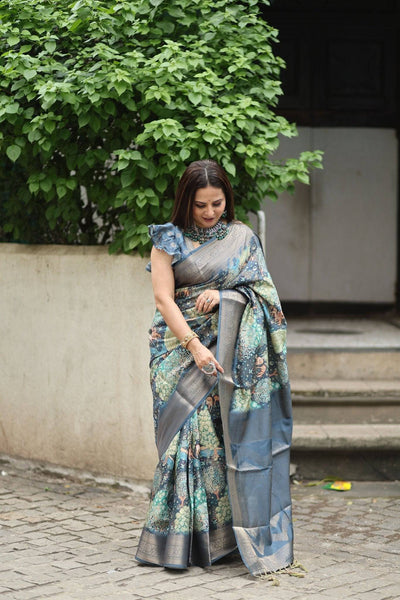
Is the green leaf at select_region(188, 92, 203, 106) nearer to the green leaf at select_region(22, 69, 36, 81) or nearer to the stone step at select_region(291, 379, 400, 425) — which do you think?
the green leaf at select_region(22, 69, 36, 81)

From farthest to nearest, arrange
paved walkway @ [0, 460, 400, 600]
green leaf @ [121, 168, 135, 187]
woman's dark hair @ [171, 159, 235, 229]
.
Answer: green leaf @ [121, 168, 135, 187]
woman's dark hair @ [171, 159, 235, 229]
paved walkway @ [0, 460, 400, 600]

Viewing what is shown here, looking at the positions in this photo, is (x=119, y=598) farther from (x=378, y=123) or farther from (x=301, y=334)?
(x=378, y=123)

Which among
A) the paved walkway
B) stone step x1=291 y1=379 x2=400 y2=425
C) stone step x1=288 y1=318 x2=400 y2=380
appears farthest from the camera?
stone step x1=288 y1=318 x2=400 y2=380

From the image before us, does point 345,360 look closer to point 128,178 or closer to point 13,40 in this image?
point 128,178

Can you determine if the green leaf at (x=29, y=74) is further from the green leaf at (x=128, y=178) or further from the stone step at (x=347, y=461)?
the stone step at (x=347, y=461)

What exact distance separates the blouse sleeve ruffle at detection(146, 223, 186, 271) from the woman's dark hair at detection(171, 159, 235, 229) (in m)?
0.07

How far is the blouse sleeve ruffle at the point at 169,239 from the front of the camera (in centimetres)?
471

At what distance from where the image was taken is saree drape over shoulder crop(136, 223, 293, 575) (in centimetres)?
467

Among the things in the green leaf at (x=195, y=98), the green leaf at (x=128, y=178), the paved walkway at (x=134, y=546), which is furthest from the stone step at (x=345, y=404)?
the green leaf at (x=195, y=98)

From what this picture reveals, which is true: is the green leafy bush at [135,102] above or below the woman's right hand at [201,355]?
above

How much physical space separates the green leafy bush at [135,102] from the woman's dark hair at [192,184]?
828 millimetres

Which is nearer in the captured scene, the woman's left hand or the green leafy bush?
the woman's left hand

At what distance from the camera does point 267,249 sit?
972cm

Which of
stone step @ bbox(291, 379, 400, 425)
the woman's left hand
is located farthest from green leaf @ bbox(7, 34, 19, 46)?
stone step @ bbox(291, 379, 400, 425)
